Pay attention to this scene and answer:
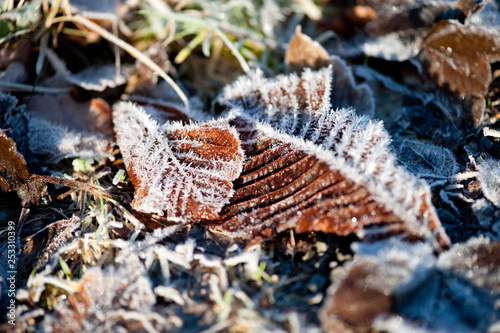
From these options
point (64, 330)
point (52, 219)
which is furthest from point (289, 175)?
point (52, 219)

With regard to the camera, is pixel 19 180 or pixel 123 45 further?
pixel 123 45

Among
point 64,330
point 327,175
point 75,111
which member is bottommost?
point 64,330

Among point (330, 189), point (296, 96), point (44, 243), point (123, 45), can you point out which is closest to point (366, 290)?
point (330, 189)

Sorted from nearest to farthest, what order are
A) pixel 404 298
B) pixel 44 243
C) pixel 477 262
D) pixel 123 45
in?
pixel 404 298
pixel 477 262
pixel 44 243
pixel 123 45

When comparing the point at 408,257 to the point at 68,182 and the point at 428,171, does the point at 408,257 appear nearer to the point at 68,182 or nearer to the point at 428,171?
the point at 428,171

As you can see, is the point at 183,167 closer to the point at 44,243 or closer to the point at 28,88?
the point at 44,243

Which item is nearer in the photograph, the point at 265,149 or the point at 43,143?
the point at 265,149
